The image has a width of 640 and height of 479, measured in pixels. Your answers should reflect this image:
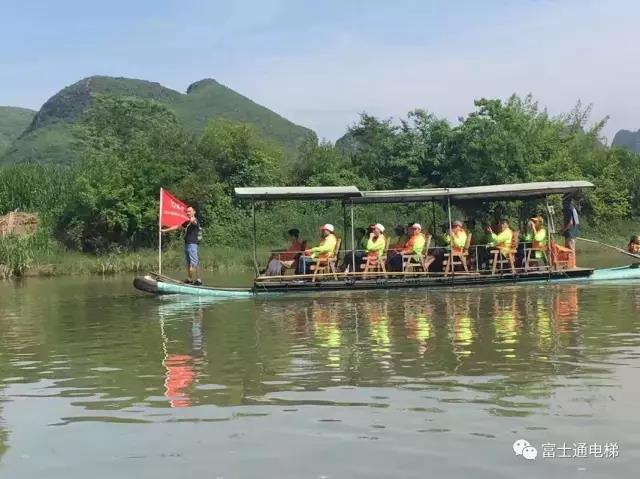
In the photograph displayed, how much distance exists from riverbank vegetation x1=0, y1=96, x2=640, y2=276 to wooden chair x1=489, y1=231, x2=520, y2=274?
10297 millimetres

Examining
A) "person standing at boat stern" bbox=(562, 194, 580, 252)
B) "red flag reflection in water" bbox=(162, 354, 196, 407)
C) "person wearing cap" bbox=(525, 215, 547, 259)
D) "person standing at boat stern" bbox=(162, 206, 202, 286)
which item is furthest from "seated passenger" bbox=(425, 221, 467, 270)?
"red flag reflection in water" bbox=(162, 354, 196, 407)

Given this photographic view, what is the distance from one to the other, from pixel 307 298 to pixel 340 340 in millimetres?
5210

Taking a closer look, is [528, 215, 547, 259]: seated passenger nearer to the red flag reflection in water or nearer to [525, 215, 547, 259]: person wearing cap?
[525, 215, 547, 259]: person wearing cap

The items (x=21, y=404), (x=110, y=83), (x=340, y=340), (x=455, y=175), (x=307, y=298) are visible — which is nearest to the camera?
(x=21, y=404)

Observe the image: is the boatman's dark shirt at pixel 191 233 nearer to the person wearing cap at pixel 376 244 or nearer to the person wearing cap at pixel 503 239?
the person wearing cap at pixel 376 244

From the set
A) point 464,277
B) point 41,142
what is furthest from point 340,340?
point 41,142

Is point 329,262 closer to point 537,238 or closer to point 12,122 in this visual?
point 537,238

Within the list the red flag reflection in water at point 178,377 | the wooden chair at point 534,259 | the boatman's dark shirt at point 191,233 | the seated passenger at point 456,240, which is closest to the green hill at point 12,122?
the boatman's dark shirt at point 191,233

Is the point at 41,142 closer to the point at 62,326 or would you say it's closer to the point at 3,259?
the point at 3,259

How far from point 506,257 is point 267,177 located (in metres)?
22.7

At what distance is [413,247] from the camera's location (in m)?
16.9

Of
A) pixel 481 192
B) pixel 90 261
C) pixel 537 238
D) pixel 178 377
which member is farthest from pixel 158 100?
pixel 178 377

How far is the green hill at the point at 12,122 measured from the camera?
154m

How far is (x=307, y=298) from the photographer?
631 inches
